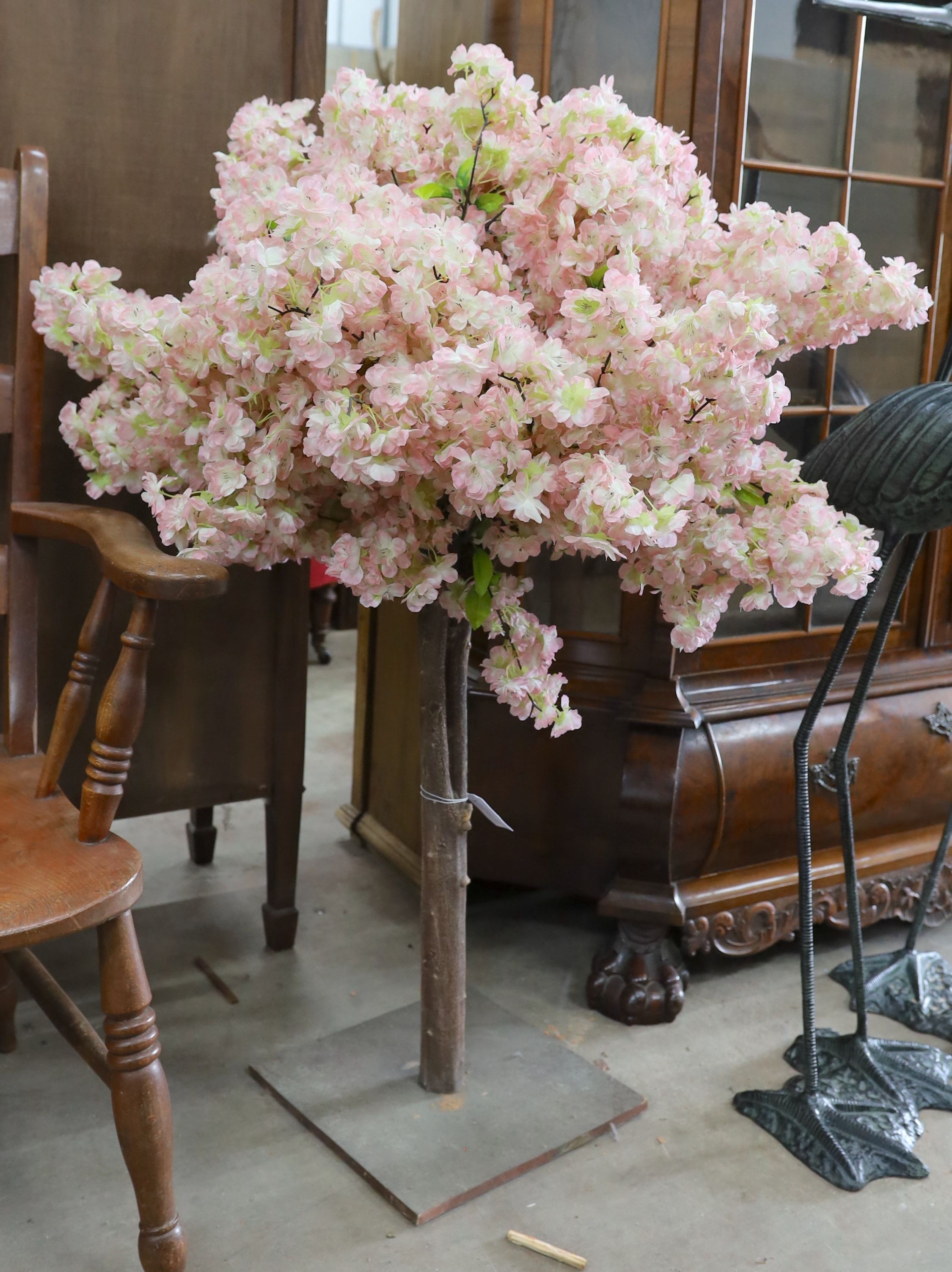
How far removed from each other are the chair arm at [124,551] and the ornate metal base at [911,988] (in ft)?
4.05

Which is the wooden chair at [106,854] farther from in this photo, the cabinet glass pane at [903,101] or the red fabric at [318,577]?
the red fabric at [318,577]

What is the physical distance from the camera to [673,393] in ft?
3.75

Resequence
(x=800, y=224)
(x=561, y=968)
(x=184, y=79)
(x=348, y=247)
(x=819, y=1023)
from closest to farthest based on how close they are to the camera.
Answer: (x=348, y=247), (x=800, y=224), (x=184, y=79), (x=819, y=1023), (x=561, y=968)

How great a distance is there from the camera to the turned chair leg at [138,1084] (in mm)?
1168

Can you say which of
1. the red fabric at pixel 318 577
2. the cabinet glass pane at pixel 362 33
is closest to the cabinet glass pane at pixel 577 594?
the red fabric at pixel 318 577

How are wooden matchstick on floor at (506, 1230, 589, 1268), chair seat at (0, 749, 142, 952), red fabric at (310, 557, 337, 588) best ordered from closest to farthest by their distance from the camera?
chair seat at (0, 749, 142, 952)
wooden matchstick on floor at (506, 1230, 589, 1268)
red fabric at (310, 557, 337, 588)

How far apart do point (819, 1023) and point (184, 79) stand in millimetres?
1678

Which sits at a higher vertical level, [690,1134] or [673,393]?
[673,393]

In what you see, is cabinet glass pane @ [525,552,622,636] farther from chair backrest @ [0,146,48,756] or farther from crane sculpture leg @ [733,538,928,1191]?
chair backrest @ [0,146,48,756]

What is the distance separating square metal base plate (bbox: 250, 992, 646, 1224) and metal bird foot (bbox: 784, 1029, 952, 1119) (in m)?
0.28

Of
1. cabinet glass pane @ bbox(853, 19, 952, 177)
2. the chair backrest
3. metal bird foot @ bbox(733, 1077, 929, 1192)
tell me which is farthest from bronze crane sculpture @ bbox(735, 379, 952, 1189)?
the chair backrest

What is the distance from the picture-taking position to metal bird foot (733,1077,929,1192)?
1505 millimetres

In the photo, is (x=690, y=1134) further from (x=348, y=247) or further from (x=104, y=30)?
(x=104, y=30)

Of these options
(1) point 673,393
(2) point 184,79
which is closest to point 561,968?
(1) point 673,393
